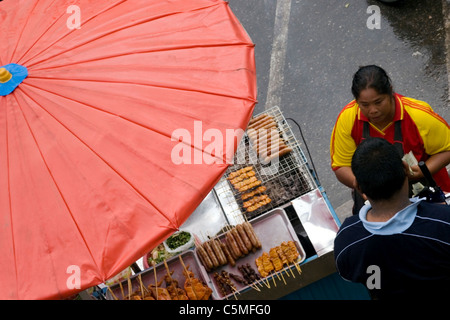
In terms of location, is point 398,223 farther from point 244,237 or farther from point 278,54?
point 278,54

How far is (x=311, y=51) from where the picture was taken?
752 cm

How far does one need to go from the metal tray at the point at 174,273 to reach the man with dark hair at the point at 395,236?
212 centimetres

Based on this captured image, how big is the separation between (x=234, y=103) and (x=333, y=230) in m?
2.11

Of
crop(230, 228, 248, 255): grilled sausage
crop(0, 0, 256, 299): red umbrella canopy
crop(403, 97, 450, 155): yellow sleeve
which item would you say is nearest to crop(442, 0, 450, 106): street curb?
crop(403, 97, 450, 155): yellow sleeve

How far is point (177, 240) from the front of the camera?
490 centimetres

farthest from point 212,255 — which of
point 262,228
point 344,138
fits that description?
point 344,138

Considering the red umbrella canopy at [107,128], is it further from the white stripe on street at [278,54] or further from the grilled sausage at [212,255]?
the white stripe on street at [278,54]

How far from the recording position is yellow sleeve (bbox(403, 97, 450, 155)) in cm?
365

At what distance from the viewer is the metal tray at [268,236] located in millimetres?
4715

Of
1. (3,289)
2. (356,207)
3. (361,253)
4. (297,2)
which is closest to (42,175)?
(3,289)

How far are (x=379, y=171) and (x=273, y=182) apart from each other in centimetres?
253

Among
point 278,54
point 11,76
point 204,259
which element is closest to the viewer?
point 11,76
